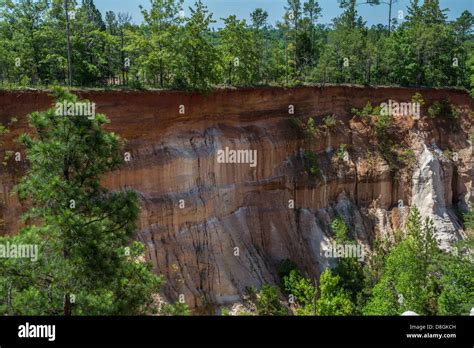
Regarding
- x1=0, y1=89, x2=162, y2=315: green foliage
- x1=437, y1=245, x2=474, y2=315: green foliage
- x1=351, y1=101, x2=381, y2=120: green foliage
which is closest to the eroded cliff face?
x1=351, y1=101, x2=381, y2=120: green foliage

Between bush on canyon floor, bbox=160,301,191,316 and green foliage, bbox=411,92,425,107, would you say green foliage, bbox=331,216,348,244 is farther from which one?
bush on canyon floor, bbox=160,301,191,316

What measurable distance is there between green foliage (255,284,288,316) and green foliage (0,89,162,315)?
14.0 m

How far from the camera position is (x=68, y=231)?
30.5 ft

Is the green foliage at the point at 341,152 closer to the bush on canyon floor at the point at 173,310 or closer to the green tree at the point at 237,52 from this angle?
the green tree at the point at 237,52

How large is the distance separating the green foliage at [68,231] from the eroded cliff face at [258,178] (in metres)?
11.0

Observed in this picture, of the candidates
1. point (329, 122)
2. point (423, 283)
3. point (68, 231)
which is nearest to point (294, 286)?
point (423, 283)

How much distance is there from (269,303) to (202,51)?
44.6 ft

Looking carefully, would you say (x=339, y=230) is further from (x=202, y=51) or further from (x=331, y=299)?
(x=202, y=51)

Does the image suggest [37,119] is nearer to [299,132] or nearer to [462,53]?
[299,132]

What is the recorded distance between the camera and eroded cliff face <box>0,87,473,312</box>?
23562 mm

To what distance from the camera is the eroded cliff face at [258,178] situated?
77.3 feet

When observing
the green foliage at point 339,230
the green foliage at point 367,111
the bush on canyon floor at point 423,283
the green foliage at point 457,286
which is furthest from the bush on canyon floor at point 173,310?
the green foliage at point 367,111
